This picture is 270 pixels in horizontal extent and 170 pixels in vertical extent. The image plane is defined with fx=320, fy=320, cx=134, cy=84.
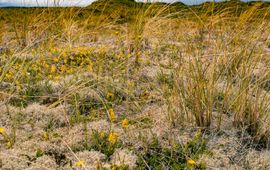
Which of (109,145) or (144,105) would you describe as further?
(144,105)

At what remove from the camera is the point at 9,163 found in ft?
7.98

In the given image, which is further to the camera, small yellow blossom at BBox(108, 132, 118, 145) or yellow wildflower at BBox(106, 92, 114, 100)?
yellow wildflower at BBox(106, 92, 114, 100)

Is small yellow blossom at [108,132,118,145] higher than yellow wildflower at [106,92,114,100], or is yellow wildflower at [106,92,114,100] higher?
yellow wildflower at [106,92,114,100]

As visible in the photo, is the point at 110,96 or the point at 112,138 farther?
the point at 110,96

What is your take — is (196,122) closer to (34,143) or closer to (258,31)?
(258,31)

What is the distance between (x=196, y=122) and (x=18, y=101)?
6.42ft

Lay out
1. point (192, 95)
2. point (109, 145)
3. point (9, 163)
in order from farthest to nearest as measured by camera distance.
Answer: point (192, 95), point (109, 145), point (9, 163)

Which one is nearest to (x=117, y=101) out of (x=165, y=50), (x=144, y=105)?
(x=144, y=105)

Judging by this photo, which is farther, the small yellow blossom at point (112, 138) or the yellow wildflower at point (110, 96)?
the yellow wildflower at point (110, 96)

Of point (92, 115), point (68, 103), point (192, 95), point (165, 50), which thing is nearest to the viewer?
point (192, 95)

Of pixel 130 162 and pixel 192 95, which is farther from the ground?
pixel 192 95

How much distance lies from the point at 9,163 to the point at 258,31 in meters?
2.69

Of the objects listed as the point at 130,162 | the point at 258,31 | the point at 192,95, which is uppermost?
the point at 258,31

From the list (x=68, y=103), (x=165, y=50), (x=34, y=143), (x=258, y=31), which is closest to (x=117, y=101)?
(x=68, y=103)
